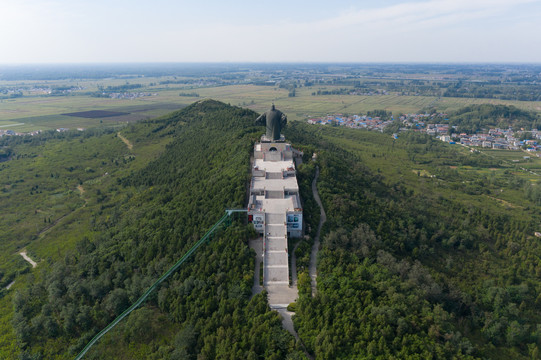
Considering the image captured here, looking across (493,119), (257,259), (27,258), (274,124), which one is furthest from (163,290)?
(493,119)

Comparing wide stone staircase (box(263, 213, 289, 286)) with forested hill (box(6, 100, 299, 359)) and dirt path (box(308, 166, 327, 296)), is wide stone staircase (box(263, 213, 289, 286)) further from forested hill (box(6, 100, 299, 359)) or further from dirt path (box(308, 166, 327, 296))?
dirt path (box(308, 166, 327, 296))

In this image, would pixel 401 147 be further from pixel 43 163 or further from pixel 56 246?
pixel 43 163

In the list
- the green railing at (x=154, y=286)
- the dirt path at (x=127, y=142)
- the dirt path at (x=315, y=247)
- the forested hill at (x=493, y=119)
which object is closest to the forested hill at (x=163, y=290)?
the green railing at (x=154, y=286)

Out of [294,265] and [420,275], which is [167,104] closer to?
[294,265]

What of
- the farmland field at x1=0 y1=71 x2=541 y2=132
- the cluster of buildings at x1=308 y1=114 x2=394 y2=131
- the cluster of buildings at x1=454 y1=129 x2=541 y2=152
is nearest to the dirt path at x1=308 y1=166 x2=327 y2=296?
the cluster of buildings at x1=308 y1=114 x2=394 y2=131

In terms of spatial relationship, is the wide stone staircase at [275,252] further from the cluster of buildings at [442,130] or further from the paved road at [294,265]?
the cluster of buildings at [442,130]

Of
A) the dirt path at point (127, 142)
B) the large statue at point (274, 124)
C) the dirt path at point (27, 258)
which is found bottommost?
the dirt path at point (27, 258)
